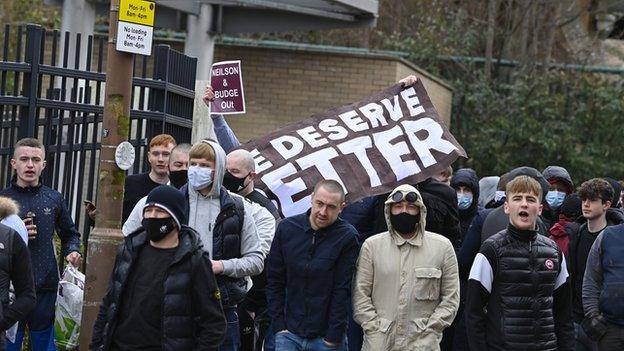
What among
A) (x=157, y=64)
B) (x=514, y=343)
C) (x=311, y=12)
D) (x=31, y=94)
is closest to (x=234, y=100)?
(x=157, y=64)

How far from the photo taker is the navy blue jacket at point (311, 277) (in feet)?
29.9

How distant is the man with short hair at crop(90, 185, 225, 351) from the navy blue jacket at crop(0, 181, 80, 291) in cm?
224

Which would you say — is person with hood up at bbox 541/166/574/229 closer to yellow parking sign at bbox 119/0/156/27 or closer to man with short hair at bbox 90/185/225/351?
yellow parking sign at bbox 119/0/156/27

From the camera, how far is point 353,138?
11.9 metres

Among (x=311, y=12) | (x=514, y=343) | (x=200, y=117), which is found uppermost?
(x=311, y=12)

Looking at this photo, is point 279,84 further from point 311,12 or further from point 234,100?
point 234,100

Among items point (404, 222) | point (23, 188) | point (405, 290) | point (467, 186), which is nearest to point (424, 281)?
point (405, 290)

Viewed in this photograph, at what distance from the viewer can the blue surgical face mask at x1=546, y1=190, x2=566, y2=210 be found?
1184 centimetres

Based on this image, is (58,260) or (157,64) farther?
(157,64)

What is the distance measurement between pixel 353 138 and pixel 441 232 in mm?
1597

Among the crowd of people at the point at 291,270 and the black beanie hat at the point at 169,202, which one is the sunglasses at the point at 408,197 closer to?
the crowd of people at the point at 291,270

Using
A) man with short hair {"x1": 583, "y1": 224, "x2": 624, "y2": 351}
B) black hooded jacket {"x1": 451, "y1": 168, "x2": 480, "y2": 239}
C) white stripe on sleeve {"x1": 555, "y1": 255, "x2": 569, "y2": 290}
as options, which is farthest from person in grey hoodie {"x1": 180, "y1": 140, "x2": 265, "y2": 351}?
black hooded jacket {"x1": 451, "y1": 168, "x2": 480, "y2": 239}

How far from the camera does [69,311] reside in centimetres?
977

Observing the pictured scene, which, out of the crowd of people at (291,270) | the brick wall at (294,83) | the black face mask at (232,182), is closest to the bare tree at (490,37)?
the brick wall at (294,83)
